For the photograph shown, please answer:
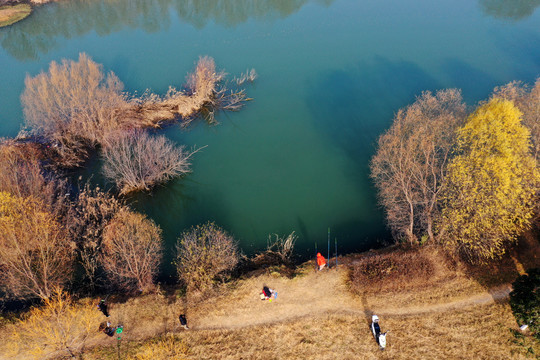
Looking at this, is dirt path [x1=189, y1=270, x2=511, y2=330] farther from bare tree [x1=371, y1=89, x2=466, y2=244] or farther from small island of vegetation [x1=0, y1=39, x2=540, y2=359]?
bare tree [x1=371, y1=89, x2=466, y2=244]

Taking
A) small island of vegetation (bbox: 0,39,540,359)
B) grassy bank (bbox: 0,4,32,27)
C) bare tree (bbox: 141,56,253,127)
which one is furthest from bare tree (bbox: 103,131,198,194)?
grassy bank (bbox: 0,4,32,27)

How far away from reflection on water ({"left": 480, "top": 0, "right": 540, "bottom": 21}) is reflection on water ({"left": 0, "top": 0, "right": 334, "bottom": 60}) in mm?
30149

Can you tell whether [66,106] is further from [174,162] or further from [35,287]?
[35,287]

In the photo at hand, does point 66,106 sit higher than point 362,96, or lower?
higher

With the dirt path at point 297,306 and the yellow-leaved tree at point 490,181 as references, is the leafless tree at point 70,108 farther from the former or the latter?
the yellow-leaved tree at point 490,181

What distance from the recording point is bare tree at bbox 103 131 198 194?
34.4 meters

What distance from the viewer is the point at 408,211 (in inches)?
1188

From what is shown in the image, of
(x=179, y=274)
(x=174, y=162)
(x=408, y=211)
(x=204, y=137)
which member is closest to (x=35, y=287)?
(x=179, y=274)

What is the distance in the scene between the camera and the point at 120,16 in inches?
2650

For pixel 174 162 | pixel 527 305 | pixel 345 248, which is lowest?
pixel 527 305

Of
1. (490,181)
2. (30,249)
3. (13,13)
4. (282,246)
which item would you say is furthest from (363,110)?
(13,13)

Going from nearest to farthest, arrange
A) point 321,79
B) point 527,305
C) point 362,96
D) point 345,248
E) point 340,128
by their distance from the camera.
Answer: point 527,305, point 345,248, point 340,128, point 362,96, point 321,79

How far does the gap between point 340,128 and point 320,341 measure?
2638 cm

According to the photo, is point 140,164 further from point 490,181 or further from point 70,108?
point 490,181
